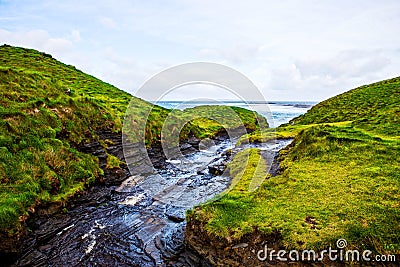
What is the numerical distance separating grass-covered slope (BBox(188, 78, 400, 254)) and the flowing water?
7.14 feet

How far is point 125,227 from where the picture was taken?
43.9ft

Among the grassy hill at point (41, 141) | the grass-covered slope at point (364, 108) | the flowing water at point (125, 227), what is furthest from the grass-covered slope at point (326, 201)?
the grass-covered slope at point (364, 108)

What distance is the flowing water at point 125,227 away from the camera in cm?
1061

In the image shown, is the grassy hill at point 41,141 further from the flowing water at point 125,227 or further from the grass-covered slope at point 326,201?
the grass-covered slope at point 326,201

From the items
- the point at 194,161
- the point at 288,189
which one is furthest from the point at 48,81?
the point at 288,189

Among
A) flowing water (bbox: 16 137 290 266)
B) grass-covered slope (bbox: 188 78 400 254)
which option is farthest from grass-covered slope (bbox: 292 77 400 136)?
flowing water (bbox: 16 137 290 266)

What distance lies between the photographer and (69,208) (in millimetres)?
15039

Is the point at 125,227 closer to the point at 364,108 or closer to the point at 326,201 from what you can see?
the point at 326,201

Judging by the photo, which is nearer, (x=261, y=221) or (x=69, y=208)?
(x=261, y=221)

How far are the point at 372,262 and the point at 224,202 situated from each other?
568 centimetres

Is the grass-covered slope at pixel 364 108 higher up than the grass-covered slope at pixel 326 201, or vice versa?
the grass-covered slope at pixel 364 108

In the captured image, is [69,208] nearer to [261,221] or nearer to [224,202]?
[224,202]

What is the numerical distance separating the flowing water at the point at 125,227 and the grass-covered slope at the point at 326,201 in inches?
85.7

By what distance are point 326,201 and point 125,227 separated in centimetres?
955
